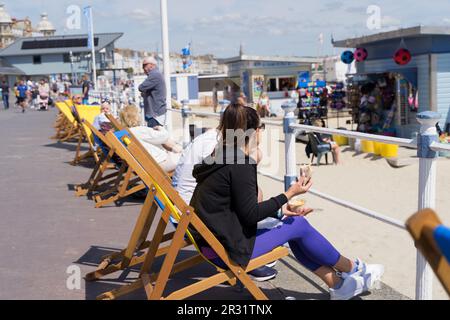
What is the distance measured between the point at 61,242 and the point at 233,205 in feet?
7.62

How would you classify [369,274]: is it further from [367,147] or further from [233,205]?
[367,147]

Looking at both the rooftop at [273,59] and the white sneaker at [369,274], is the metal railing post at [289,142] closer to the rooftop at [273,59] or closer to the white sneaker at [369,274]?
the white sneaker at [369,274]

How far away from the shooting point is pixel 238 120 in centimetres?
328

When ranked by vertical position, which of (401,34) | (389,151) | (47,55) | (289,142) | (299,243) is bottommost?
(389,151)

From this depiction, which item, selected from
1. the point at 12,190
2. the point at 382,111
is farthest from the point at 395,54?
the point at 12,190

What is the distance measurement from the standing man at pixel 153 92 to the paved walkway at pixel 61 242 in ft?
4.30

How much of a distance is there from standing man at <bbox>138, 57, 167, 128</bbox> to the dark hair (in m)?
5.26

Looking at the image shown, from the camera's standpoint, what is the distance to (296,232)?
3434 mm

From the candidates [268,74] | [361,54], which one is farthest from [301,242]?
[268,74]

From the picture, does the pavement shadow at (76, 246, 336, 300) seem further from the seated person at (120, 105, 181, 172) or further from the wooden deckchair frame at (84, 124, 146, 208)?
the seated person at (120, 105, 181, 172)

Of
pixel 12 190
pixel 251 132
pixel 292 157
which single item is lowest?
pixel 12 190

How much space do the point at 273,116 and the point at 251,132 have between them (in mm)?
27627
